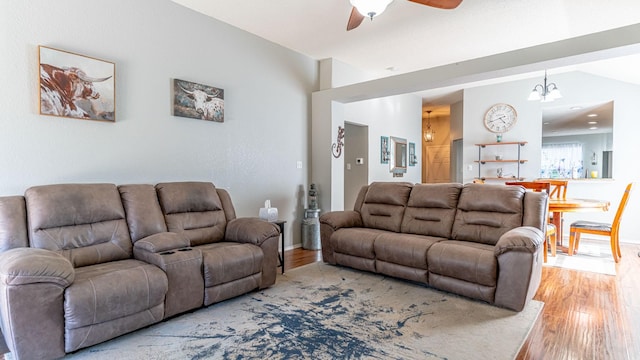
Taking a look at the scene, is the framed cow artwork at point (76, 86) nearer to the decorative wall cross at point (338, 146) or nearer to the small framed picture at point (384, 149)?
the decorative wall cross at point (338, 146)

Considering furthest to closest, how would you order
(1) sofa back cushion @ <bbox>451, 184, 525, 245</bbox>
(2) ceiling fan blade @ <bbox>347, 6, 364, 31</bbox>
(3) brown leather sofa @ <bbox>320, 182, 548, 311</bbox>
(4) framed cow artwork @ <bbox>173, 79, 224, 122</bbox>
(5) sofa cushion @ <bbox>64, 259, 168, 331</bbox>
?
(4) framed cow artwork @ <bbox>173, 79, 224, 122</bbox> → (1) sofa back cushion @ <bbox>451, 184, 525, 245</bbox> → (2) ceiling fan blade @ <bbox>347, 6, 364, 31</bbox> → (3) brown leather sofa @ <bbox>320, 182, 548, 311</bbox> → (5) sofa cushion @ <bbox>64, 259, 168, 331</bbox>

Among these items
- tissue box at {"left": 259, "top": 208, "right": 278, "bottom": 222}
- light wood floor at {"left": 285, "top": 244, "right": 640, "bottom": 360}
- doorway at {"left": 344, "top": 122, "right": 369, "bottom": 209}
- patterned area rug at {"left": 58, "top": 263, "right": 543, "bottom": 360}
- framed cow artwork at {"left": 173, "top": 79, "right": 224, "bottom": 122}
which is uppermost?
framed cow artwork at {"left": 173, "top": 79, "right": 224, "bottom": 122}

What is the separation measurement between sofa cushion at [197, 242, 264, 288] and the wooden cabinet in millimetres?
5474

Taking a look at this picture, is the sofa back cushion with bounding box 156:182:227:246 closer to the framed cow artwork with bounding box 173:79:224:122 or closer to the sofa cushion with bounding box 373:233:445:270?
the framed cow artwork with bounding box 173:79:224:122

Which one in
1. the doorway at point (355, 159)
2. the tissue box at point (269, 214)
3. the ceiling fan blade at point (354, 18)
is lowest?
the tissue box at point (269, 214)

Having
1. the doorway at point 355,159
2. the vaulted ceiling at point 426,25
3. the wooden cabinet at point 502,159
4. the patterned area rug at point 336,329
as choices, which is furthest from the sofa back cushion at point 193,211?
the wooden cabinet at point 502,159

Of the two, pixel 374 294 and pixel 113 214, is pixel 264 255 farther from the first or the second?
pixel 113 214

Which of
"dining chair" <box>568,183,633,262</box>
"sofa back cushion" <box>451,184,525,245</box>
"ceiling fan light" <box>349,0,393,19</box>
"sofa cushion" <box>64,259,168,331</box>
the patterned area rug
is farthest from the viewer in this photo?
"dining chair" <box>568,183,633,262</box>

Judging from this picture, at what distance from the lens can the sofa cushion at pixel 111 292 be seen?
193cm

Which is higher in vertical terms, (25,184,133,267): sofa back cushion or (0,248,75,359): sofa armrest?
(25,184,133,267): sofa back cushion

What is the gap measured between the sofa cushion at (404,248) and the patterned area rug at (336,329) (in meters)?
0.28

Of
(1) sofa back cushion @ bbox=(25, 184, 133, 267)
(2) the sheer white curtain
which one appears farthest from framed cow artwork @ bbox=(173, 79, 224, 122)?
(2) the sheer white curtain

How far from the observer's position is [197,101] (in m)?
3.75

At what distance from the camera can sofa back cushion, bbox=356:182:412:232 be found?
3904 mm
